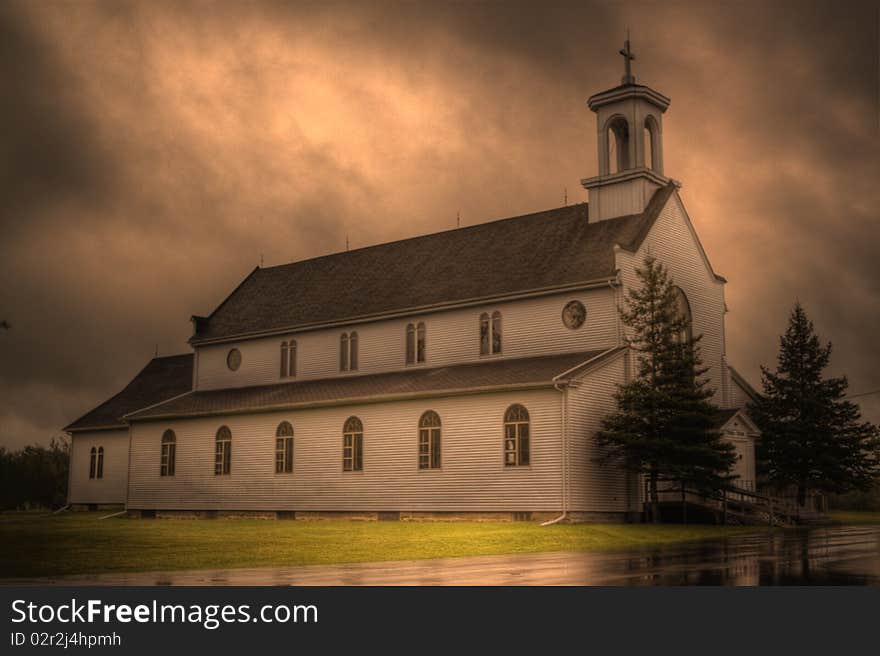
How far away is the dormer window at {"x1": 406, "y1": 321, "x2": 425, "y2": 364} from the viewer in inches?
1801

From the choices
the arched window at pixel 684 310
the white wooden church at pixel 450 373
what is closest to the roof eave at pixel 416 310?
the white wooden church at pixel 450 373

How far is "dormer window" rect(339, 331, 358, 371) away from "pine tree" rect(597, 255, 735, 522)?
49.1 feet

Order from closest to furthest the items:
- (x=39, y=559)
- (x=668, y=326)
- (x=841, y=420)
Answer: (x=39, y=559)
(x=668, y=326)
(x=841, y=420)

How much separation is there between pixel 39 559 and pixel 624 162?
3217 centimetres

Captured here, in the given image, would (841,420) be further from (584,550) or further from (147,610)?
(147,610)

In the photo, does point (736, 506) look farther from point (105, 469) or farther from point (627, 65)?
point (105, 469)

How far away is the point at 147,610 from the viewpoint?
1109 cm

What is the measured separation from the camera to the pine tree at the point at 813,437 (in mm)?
47344

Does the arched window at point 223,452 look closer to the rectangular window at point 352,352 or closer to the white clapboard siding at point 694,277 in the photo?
the rectangular window at point 352,352

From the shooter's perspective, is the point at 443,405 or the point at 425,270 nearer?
the point at 443,405

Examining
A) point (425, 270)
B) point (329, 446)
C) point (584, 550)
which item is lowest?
point (584, 550)

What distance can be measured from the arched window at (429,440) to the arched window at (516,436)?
10.9ft

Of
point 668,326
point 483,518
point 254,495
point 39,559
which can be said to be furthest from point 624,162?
point 39,559

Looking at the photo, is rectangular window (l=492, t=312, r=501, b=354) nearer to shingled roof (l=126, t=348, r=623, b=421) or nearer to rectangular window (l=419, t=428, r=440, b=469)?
shingled roof (l=126, t=348, r=623, b=421)
